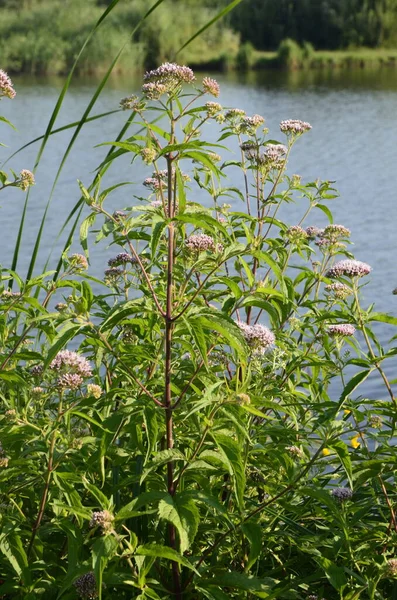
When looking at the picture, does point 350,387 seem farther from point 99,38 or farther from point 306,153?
point 99,38

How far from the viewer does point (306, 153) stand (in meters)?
18.8

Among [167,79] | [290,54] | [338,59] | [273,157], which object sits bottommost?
[338,59]

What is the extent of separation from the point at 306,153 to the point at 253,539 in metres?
17.1

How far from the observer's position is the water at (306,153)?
460 inches

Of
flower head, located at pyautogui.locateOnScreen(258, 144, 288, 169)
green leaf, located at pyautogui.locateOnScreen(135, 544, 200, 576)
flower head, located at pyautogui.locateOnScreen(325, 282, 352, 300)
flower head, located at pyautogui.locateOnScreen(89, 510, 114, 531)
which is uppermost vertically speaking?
flower head, located at pyautogui.locateOnScreen(258, 144, 288, 169)

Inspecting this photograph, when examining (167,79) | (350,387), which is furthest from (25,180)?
(350,387)

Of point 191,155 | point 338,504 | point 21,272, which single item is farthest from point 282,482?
point 21,272

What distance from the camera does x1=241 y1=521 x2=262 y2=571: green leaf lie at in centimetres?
225

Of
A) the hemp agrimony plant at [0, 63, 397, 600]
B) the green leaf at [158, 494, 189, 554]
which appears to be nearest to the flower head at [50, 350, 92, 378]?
the hemp agrimony plant at [0, 63, 397, 600]

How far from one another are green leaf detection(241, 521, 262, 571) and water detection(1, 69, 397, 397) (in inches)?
190

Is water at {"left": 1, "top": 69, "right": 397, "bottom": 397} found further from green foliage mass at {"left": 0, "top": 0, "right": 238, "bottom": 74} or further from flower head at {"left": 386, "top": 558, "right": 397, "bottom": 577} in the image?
green foliage mass at {"left": 0, "top": 0, "right": 238, "bottom": 74}

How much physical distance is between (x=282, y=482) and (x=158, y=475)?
0.42m

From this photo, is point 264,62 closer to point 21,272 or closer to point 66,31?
point 66,31

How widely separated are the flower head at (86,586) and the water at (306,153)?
5.08 metres
